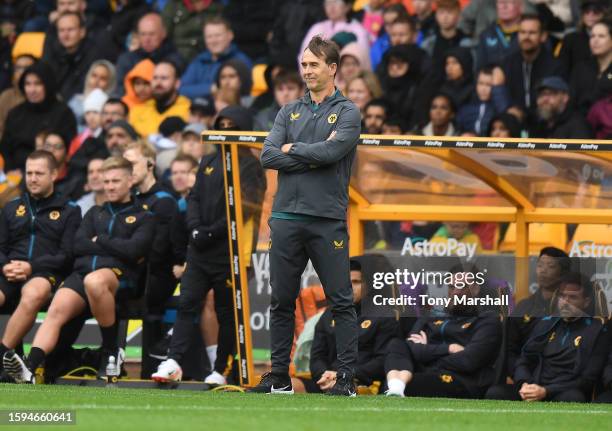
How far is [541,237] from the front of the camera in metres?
11.9

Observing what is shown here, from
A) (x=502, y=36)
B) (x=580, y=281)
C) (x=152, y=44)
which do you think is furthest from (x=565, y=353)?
(x=152, y=44)

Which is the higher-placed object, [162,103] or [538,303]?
[162,103]

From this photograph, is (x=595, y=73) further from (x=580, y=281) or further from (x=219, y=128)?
(x=219, y=128)

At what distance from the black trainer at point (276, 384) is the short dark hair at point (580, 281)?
222 centimetres

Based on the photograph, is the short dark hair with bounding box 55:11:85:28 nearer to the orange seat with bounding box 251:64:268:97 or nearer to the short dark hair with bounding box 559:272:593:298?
the orange seat with bounding box 251:64:268:97

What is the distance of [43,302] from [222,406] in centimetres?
368

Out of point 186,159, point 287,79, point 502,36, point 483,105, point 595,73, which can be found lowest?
point 186,159

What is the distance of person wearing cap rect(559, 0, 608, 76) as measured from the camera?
1519cm

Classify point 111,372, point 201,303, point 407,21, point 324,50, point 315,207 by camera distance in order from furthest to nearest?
point 407,21 < point 201,303 < point 111,372 < point 324,50 < point 315,207

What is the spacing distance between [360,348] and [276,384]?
1.49m

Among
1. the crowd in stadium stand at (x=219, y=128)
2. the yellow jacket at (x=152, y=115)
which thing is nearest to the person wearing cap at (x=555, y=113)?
the crowd in stadium stand at (x=219, y=128)

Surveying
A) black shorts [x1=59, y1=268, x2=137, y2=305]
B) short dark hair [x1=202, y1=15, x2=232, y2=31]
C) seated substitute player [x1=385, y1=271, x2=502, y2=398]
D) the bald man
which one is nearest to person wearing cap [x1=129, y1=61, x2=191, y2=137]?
short dark hair [x1=202, y1=15, x2=232, y2=31]

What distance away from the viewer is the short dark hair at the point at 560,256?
11.0 meters

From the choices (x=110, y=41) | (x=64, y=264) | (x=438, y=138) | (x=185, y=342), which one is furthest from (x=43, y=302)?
(x=110, y=41)
